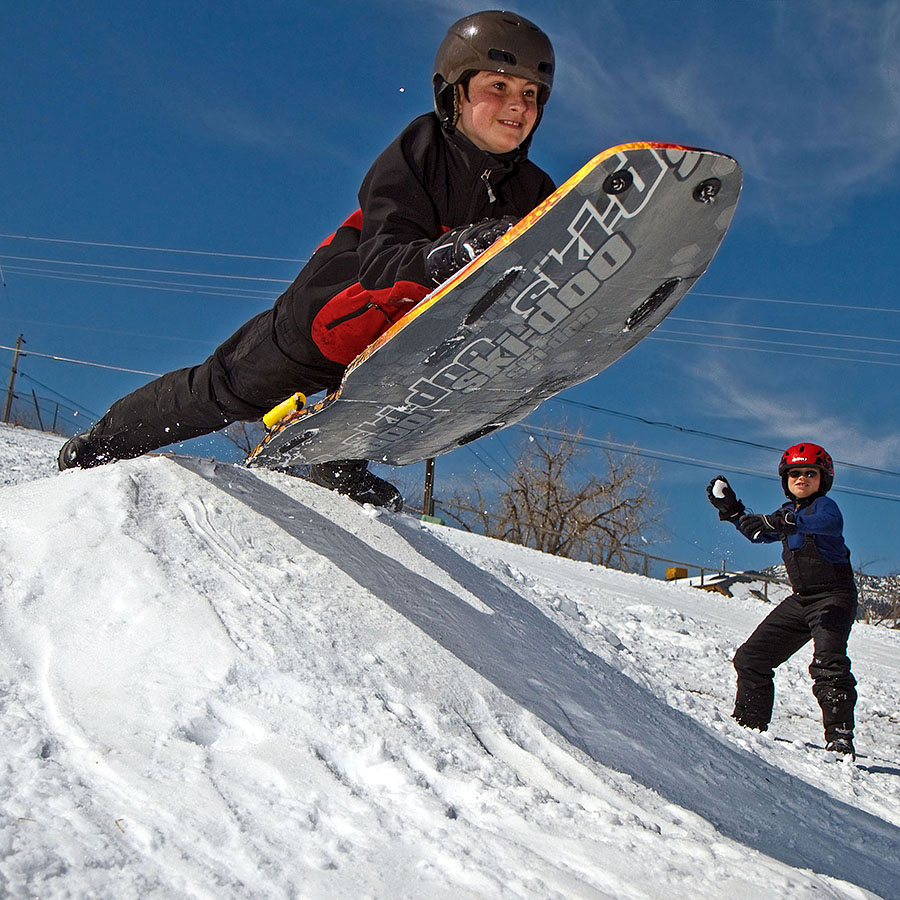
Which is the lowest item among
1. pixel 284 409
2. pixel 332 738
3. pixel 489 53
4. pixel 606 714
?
pixel 332 738

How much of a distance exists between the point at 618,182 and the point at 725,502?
2.95 metres

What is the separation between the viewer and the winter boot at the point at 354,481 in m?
3.92

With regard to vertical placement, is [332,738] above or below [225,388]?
below

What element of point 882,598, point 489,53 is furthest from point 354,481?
point 882,598

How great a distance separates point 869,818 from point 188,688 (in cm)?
248

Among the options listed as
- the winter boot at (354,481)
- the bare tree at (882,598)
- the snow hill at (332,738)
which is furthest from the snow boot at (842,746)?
the bare tree at (882,598)

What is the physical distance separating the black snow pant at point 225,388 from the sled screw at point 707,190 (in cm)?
156

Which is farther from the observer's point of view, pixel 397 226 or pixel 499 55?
pixel 499 55

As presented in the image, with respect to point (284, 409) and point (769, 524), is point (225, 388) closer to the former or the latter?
point (284, 409)

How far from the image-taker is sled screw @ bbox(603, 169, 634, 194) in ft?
7.36

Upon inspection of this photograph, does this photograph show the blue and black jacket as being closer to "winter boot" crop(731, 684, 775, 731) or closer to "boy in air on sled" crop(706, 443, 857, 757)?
"boy in air on sled" crop(706, 443, 857, 757)

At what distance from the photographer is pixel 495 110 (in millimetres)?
2961

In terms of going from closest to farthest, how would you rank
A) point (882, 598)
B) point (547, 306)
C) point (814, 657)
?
1. point (547, 306)
2. point (814, 657)
3. point (882, 598)

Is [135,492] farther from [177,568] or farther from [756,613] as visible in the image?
[756,613]
